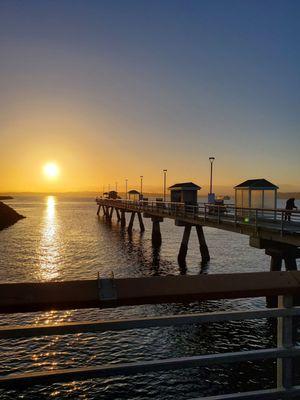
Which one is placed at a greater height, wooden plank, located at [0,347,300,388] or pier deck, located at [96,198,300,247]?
wooden plank, located at [0,347,300,388]

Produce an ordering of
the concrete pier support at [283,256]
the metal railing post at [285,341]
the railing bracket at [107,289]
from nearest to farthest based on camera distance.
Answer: the railing bracket at [107,289]
the metal railing post at [285,341]
the concrete pier support at [283,256]

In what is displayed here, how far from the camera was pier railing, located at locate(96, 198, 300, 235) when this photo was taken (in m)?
17.6

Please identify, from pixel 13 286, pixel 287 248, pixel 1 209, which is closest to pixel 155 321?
pixel 13 286

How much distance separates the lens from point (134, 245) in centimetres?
4053

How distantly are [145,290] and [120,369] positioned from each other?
1.72 ft

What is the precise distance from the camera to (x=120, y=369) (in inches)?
95.5

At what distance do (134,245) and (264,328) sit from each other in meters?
26.8

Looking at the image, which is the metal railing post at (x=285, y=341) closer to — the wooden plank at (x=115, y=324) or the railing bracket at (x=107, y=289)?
the wooden plank at (x=115, y=324)

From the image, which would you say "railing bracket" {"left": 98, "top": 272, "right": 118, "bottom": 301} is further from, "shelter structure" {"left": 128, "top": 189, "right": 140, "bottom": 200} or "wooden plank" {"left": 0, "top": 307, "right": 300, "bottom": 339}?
"shelter structure" {"left": 128, "top": 189, "right": 140, "bottom": 200}

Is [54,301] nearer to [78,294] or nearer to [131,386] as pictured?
[78,294]

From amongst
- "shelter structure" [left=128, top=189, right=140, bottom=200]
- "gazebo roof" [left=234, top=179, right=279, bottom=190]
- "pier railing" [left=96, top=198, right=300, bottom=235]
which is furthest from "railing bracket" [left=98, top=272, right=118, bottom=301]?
"shelter structure" [left=128, top=189, right=140, bottom=200]

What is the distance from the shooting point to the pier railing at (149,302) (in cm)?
229

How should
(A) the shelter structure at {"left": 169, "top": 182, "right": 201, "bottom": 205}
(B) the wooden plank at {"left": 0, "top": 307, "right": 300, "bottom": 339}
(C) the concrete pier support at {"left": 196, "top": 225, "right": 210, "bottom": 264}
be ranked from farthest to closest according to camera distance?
1. (A) the shelter structure at {"left": 169, "top": 182, "right": 201, "bottom": 205}
2. (C) the concrete pier support at {"left": 196, "top": 225, "right": 210, "bottom": 264}
3. (B) the wooden plank at {"left": 0, "top": 307, "right": 300, "bottom": 339}

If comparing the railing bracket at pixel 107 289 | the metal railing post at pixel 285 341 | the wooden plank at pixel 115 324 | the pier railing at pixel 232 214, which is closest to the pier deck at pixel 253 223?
the pier railing at pixel 232 214
